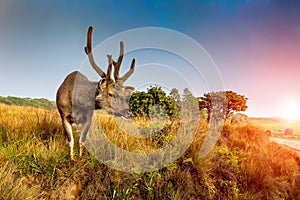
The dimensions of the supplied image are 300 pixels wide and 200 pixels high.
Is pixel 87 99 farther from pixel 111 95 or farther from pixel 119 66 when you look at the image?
pixel 119 66

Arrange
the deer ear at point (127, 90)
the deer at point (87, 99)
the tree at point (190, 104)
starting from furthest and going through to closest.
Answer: the tree at point (190, 104) < the deer ear at point (127, 90) < the deer at point (87, 99)

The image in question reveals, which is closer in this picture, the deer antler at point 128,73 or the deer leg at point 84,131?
the deer leg at point 84,131

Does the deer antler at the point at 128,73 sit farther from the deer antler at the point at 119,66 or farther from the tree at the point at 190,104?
the tree at the point at 190,104

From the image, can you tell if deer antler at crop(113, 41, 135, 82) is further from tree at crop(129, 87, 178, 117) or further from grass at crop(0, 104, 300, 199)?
tree at crop(129, 87, 178, 117)

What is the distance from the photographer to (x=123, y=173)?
3.85 meters

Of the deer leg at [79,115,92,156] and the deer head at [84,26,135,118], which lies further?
the deer head at [84,26,135,118]

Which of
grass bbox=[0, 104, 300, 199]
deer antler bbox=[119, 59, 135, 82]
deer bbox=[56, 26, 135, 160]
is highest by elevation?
deer antler bbox=[119, 59, 135, 82]

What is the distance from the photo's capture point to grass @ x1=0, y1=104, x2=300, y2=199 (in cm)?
354

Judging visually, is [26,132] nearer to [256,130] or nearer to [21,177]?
[21,177]

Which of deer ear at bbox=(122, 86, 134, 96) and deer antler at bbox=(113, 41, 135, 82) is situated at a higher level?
deer antler at bbox=(113, 41, 135, 82)

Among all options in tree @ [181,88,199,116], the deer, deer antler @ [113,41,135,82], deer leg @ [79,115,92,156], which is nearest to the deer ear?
the deer

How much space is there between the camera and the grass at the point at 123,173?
354 cm

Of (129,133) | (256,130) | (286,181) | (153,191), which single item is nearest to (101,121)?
(129,133)

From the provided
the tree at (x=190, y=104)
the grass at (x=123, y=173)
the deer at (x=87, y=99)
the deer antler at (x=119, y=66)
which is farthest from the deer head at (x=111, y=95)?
the tree at (x=190, y=104)
